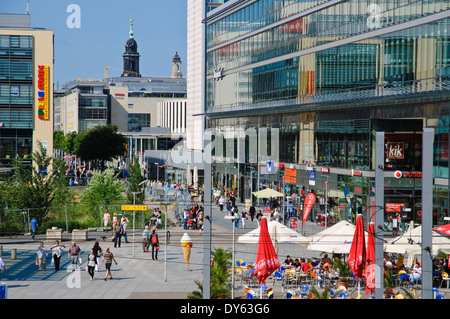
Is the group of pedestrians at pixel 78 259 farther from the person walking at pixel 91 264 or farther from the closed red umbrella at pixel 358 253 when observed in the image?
the closed red umbrella at pixel 358 253

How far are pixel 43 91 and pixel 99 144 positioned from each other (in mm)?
32612

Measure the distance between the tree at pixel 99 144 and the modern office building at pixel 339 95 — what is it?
50198mm

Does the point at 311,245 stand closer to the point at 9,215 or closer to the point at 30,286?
the point at 30,286

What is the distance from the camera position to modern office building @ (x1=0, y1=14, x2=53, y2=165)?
81.8 m

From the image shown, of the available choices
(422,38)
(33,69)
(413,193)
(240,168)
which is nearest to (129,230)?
(413,193)

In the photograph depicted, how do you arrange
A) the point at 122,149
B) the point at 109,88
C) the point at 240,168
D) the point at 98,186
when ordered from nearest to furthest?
the point at 98,186
the point at 240,168
the point at 122,149
the point at 109,88

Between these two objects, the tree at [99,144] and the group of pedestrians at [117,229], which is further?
the tree at [99,144]

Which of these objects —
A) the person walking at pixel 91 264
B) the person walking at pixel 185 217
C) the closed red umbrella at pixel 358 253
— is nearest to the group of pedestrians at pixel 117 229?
the person walking at pixel 185 217

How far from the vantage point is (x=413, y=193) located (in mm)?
41219

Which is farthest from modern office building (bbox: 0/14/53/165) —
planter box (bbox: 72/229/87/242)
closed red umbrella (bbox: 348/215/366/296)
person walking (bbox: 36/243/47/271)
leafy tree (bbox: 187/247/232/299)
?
closed red umbrella (bbox: 348/215/366/296)

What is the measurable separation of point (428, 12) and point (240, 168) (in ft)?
104

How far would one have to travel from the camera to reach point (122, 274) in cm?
2881

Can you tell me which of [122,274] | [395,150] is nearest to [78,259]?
[122,274]

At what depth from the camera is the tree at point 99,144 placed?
376 ft
